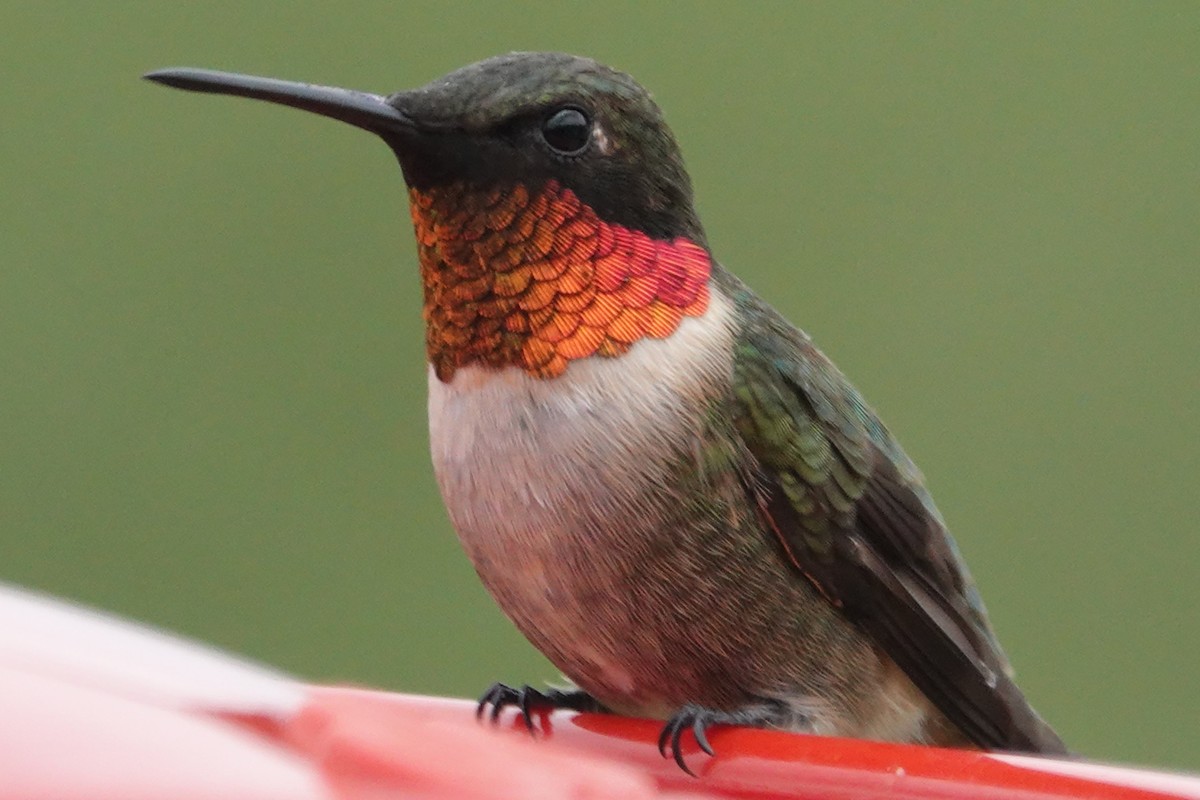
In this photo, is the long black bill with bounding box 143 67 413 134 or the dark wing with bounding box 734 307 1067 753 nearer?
the long black bill with bounding box 143 67 413 134

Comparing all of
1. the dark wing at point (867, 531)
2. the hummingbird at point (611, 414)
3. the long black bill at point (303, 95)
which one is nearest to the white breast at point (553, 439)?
the hummingbird at point (611, 414)

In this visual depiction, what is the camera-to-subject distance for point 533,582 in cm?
116

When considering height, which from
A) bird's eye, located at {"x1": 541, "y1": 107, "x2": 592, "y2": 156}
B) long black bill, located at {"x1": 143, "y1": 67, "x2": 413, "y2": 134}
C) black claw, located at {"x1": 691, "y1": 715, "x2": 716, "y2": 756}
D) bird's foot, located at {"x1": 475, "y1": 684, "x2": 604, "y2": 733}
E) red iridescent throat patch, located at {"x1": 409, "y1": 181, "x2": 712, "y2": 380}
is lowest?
bird's foot, located at {"x1": 475, "y1": 684, "x2": 604, "y2": 733}

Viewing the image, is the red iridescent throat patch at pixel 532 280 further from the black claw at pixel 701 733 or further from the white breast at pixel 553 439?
the black claw at pixel 701 733

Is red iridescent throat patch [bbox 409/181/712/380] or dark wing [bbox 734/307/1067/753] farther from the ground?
red iridescent throat patch [bbox 409/181/712/380]

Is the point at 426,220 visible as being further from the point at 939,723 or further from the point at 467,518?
the point at 939,723

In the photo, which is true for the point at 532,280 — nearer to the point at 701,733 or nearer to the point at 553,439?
the point at 553,439

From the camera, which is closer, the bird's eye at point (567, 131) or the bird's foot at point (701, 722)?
the bird's foot at point (701, 722)

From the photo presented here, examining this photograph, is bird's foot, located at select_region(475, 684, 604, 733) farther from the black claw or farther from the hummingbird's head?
the hummingbird's head

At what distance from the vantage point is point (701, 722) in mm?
927

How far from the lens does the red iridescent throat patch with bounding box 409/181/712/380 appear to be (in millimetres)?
1099

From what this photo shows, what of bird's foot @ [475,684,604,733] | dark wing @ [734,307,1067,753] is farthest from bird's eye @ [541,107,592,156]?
bird's foot @ [475,684,604,733]

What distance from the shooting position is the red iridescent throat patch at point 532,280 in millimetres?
1099

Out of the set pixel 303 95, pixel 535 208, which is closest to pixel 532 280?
pixel 535 208
